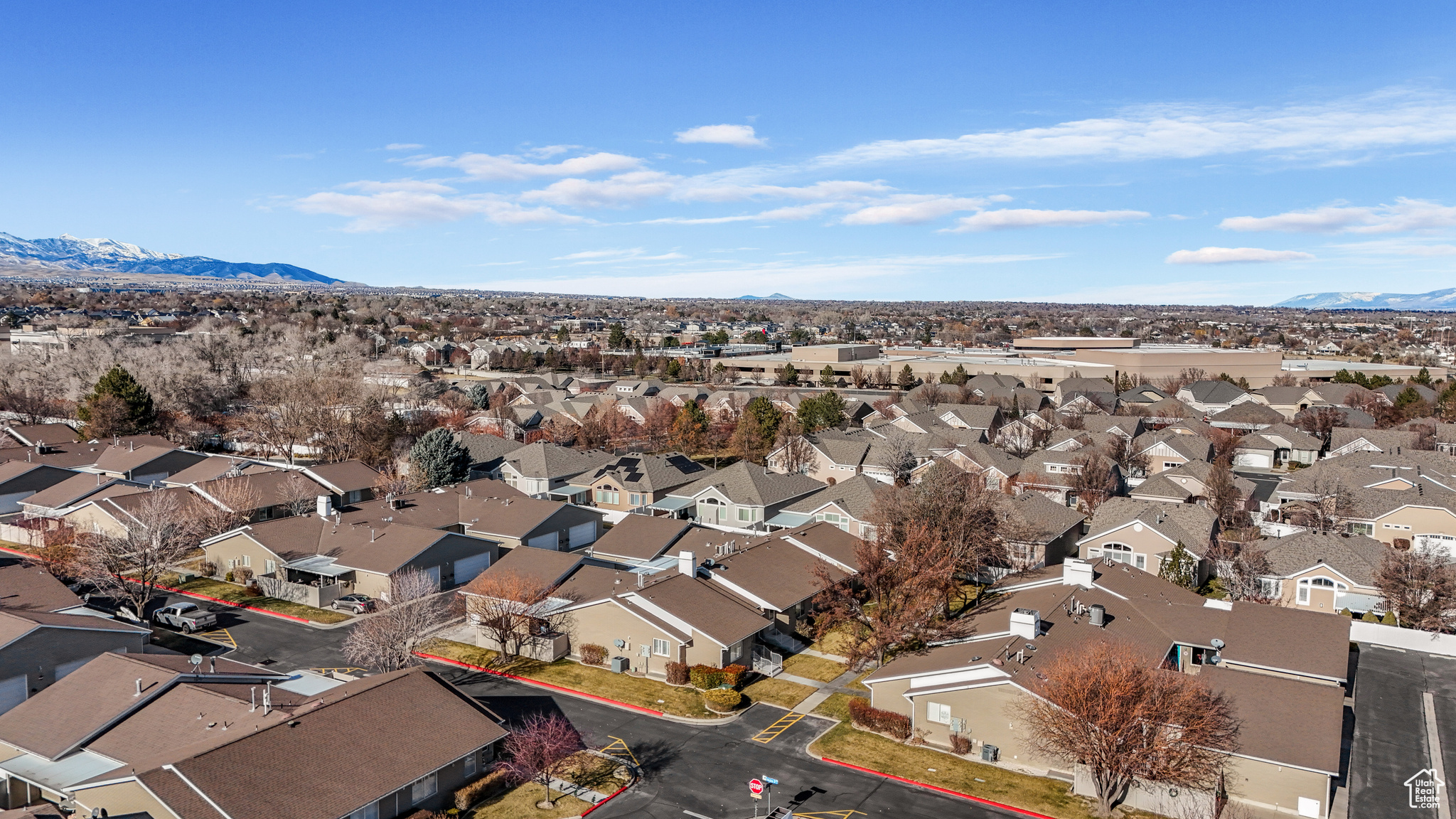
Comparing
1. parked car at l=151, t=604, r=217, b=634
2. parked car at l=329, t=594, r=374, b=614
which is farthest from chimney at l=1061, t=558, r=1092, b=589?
parked car at l=151, t=604, r=217, b=634

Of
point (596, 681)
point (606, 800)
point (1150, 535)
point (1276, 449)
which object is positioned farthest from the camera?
point (1276, 449)

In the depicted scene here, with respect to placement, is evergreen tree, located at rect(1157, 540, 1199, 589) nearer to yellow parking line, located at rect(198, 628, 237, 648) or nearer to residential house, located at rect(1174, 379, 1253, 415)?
yellow parking line, located at rect(198, 628, 237, 648)

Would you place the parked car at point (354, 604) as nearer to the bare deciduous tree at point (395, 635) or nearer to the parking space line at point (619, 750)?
the bare deciduous tree at point (395, 635)

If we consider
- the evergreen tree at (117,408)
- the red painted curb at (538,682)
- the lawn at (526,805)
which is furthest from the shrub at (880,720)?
the evergreen tree at (117,408)

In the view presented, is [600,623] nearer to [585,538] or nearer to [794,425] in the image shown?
[585,538]

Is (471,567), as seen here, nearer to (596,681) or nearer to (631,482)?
(596,681)

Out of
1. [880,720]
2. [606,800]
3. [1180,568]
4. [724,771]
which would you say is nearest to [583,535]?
[880,720]
